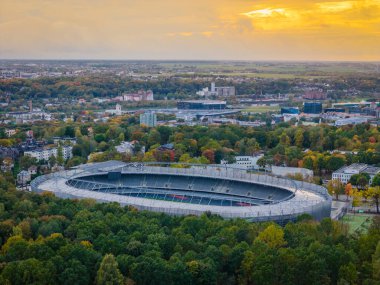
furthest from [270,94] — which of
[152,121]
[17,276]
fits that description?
[17,276]

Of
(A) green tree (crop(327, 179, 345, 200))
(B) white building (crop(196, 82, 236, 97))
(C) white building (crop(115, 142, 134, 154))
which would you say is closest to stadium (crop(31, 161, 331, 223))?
(A) green tree (crop(327, 179, 345, 200))

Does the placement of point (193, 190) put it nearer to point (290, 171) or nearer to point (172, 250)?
point (290, 171)

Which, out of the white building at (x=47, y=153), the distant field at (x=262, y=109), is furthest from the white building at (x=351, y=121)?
the white building at (x=47, y=153)

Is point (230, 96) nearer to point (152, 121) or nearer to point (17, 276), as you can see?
point (152, 121)

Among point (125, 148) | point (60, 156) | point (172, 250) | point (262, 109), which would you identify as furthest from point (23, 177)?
point (262, 109)

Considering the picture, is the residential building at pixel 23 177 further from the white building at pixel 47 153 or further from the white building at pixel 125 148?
the white building at pixel 125 148
